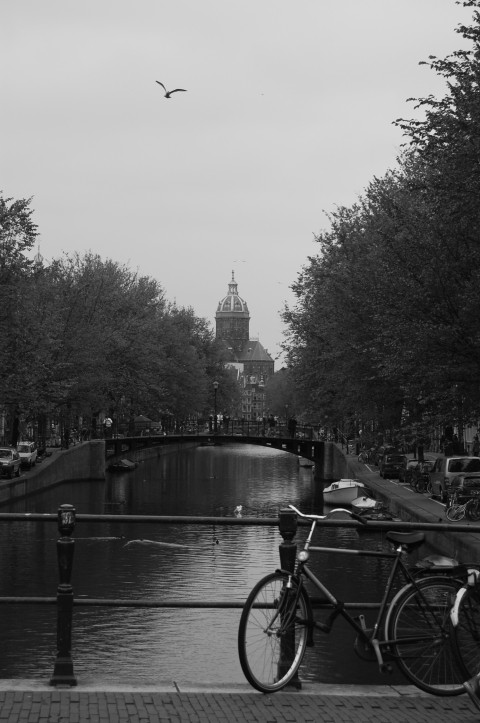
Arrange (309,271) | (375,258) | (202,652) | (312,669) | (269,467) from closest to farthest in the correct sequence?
(312,669)
(202,652)
(375,258)
(309,271)
(269,467)

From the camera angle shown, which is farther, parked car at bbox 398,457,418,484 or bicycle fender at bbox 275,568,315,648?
parked car at bbox 398,457,418,484

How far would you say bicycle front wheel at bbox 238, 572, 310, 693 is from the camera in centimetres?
748

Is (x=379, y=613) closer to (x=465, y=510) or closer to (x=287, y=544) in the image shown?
(x=287, y=544)

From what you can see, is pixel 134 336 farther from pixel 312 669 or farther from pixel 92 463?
pixel 312 669

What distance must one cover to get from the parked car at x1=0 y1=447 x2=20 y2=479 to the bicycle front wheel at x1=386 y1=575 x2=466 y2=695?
48471 millimetres

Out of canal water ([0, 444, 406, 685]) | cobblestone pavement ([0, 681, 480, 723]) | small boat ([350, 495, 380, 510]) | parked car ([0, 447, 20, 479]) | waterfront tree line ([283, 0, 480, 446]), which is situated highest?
waterfront tree line ([283, 0, 480, 446])

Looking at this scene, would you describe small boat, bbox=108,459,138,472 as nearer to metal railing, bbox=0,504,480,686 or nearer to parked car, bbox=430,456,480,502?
parked car, bbox=430,456,480,502

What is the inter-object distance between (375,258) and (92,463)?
38.0 meters

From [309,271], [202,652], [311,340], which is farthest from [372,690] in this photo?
[309,271]

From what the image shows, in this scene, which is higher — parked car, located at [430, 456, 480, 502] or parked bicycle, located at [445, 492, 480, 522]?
parked car, located at [430, 456, 480, 502]

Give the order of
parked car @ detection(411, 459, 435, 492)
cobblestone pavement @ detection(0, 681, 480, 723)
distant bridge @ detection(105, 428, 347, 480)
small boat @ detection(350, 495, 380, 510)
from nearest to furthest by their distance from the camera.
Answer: cobblestone pavement @ detection(0, 681, 480, 723) → small boat @ detection(350, 495, 380, 510) → parked car @ detection(411, 459, 435, 492) → distant bridge @ detection(105, 428, 347, 480)

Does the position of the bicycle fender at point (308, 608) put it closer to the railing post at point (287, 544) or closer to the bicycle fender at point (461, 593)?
A: the railing post at point (287, 544)

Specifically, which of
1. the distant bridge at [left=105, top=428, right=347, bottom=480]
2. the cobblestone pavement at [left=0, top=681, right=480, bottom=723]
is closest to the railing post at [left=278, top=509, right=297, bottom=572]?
the cobblestone pavement at [left=0, top=681, right=480, bottom=723]

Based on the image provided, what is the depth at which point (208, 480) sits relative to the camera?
77562 mm
